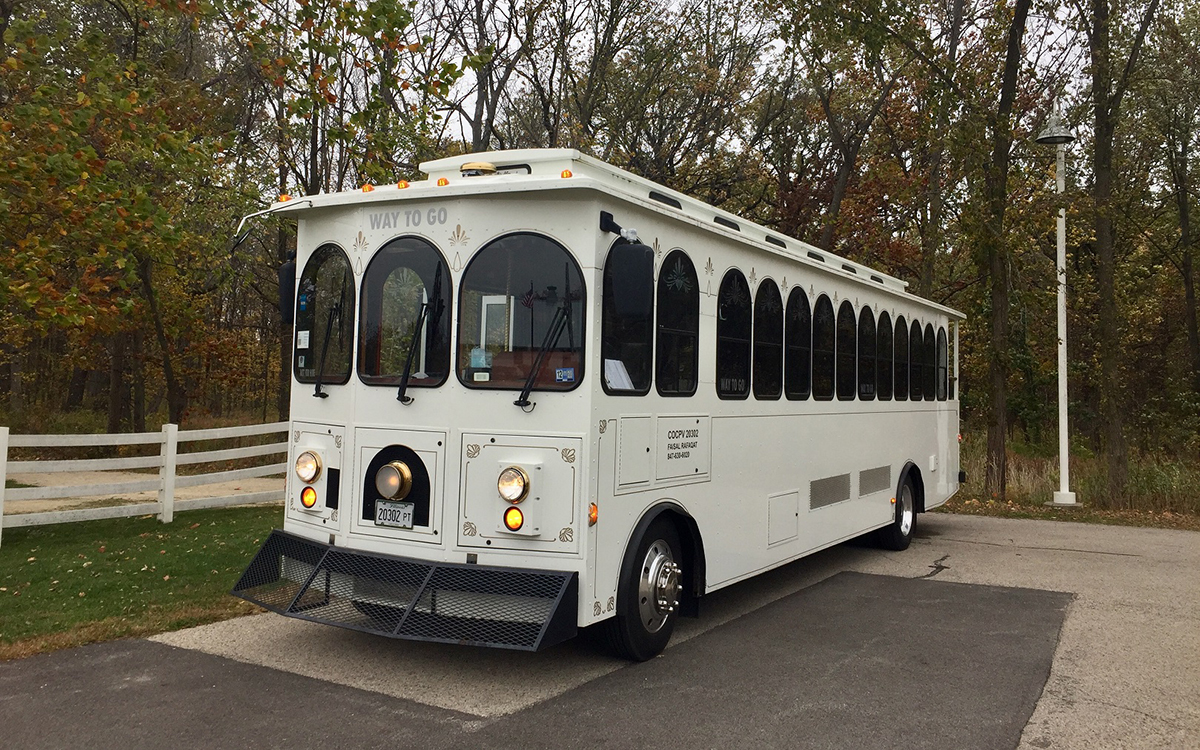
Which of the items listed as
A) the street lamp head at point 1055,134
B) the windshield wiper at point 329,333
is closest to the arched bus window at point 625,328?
the windshield wiper at point 329,333

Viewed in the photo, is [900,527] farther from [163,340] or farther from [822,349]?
[163,340]

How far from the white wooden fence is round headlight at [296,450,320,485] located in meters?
4.01

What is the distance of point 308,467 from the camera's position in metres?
5.94

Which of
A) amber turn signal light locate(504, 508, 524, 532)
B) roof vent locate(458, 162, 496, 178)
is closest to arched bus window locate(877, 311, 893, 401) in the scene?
roof vent locate(458, 162, 496, 178)

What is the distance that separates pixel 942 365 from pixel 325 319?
882 cm

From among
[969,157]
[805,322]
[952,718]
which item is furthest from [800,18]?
[952,718]

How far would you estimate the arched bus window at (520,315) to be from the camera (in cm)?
529

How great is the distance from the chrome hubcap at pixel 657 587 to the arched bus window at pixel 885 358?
4.76 meters

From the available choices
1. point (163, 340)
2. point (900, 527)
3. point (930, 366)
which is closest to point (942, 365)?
point (930, 366)

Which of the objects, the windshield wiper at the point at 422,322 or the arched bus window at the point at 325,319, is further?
the arched bus window at the point at 325,319

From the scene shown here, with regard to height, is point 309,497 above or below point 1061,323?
below

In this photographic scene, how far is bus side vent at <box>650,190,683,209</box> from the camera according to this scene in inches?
246

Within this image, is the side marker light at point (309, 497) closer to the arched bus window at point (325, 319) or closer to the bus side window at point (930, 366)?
the arched bus window at point (325, 319)

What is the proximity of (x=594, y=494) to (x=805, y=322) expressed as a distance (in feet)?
11.7
